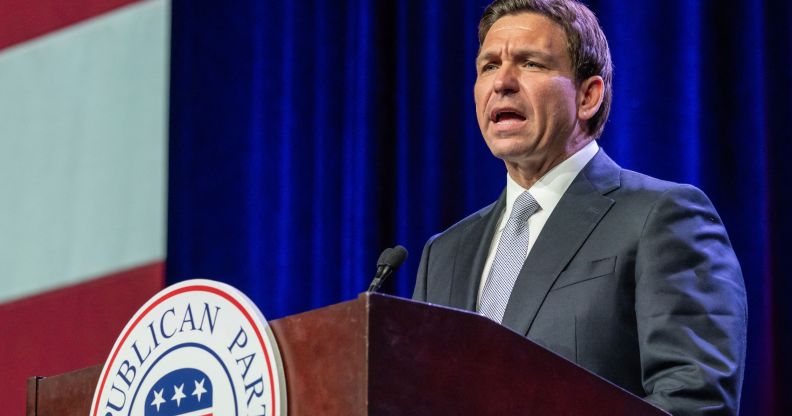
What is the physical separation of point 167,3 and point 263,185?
2.47 feet

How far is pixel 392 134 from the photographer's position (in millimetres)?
3449

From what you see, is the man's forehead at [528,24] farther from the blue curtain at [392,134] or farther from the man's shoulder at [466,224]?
the blue curtain at [392,134]

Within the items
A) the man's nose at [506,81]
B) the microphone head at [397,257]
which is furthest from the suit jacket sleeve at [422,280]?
the microphone head at [397,257]

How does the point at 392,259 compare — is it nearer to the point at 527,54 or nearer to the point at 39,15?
the point at 527,54

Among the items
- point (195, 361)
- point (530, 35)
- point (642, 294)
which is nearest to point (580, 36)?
point (530, 35)

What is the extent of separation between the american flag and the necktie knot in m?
0.84

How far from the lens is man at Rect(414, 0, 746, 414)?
166 centimetres

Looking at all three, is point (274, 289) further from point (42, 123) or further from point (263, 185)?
point (42, 123)

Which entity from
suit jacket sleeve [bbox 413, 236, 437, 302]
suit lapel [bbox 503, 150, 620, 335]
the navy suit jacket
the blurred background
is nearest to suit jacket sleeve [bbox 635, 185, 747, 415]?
the navy suit jacket

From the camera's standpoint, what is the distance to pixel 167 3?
12.9 feet

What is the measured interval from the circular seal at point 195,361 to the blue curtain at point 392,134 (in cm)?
159

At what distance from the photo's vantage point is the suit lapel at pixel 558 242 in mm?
1801

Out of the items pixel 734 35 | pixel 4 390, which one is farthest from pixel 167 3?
pixel 734 35

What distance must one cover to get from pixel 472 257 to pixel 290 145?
1612mm
